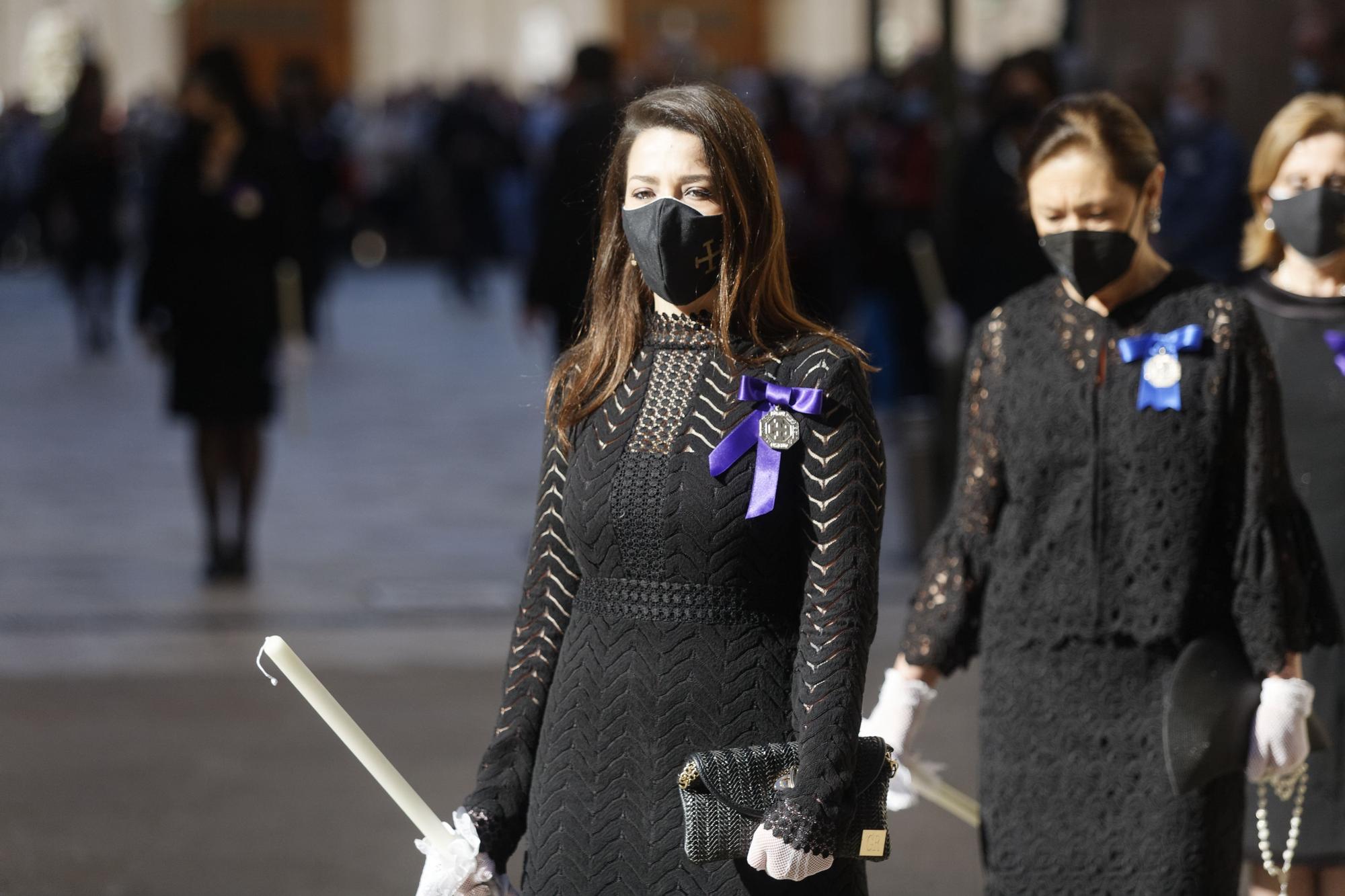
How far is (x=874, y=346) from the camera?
35.6 feet

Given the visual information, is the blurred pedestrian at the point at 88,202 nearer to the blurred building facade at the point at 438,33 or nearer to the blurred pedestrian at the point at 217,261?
the blurred pedestrian at the point at 217,261

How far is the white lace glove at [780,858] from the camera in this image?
2529 millimetres

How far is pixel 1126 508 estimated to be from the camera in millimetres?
3475

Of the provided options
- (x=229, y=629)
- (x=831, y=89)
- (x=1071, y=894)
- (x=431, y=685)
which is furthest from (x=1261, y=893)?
(x=831, y=89)

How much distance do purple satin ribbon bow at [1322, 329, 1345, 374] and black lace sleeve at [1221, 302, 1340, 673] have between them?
54cm

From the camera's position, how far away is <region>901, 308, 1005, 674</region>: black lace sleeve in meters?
3.57

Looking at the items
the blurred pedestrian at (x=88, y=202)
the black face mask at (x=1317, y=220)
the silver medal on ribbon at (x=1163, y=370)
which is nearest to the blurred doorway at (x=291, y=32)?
the blurred pedestrian at (x=88, y=202)

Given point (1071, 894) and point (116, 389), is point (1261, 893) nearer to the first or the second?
point (1071, 894)

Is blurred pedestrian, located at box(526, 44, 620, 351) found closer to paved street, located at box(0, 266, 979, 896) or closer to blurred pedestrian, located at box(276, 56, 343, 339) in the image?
paved street, located at box(0, 266, 979, 896)

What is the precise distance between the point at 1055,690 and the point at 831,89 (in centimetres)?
1968

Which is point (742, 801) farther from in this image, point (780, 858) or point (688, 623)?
point (688, 623)

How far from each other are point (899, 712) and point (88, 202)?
550 inches

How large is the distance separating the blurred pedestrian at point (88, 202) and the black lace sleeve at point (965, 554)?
522 inches

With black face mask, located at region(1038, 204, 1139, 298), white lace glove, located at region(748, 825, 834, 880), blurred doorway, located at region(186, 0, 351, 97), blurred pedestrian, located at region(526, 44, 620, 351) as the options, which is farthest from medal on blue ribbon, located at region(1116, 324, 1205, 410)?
blurred doorway, located at region(186, 0, 351, 97)
